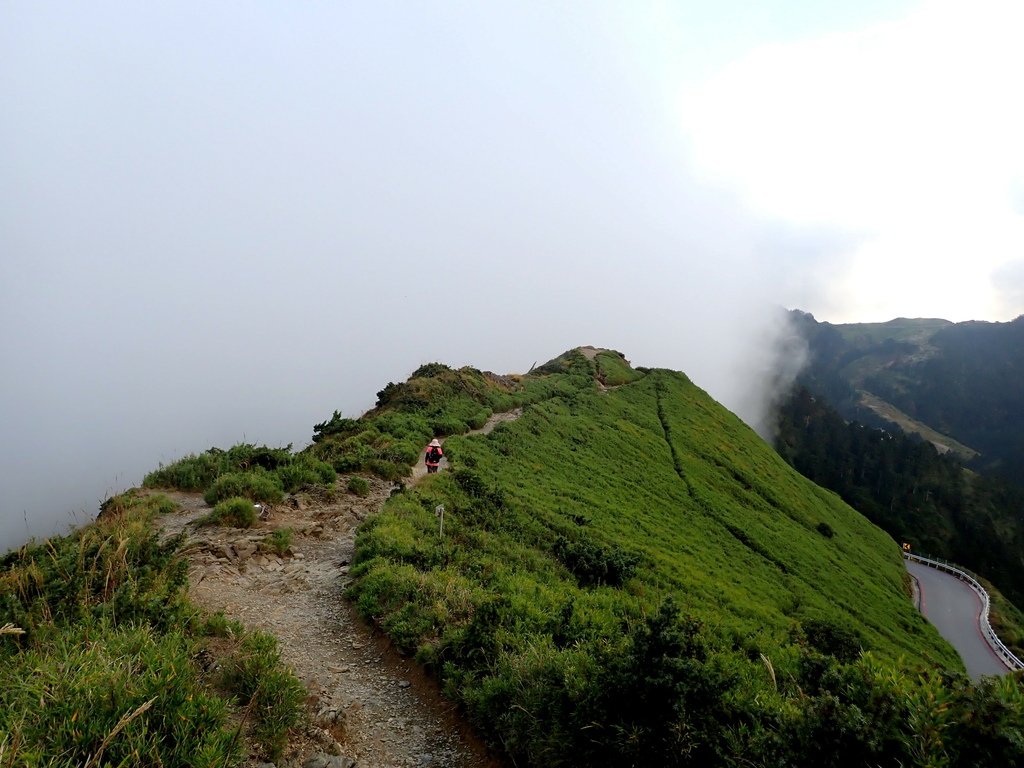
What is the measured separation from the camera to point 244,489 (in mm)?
14352

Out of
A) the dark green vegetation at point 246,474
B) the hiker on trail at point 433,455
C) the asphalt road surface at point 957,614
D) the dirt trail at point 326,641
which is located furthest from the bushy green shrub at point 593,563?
the asphalt road surface at point 957,614

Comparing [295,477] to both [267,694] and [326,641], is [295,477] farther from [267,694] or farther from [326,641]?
[267,694]

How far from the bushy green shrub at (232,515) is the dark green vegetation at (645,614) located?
117 inches

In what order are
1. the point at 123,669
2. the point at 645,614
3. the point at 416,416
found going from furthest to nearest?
the point at 416,416
the point at 645,614
the point at 123,669

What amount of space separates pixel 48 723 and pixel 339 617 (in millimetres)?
5650

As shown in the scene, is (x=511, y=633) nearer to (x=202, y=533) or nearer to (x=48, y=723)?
(x=48, y=723)

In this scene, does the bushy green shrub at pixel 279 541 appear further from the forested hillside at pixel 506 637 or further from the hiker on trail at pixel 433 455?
the hiker on trail at pixel 433 455

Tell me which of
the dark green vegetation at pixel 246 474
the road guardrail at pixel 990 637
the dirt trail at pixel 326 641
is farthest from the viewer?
the road guardrail at pixel 990 637

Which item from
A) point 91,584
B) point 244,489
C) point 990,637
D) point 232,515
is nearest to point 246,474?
point 244,489

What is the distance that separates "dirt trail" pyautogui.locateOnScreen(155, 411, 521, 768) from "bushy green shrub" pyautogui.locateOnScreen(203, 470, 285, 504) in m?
0.50

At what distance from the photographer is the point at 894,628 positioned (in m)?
27.8

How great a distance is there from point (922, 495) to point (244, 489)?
148m

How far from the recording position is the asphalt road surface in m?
38.0

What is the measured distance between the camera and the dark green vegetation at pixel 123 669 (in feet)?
13.0
